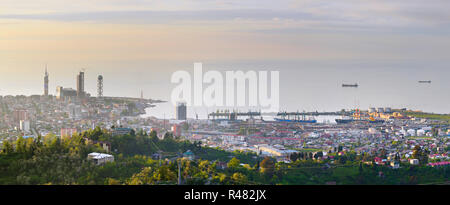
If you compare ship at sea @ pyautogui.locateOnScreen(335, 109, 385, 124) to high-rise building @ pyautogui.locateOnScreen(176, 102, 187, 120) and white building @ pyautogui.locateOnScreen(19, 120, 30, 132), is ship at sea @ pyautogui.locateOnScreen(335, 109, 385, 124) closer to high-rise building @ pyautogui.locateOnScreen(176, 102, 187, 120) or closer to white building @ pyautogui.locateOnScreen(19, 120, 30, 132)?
high-rise building @ pyautogui.locateOnScreen(176, 102, 187, 120)

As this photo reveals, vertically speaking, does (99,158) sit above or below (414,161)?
above

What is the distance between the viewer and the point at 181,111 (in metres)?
13.4

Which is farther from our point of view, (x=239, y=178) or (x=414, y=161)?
(x=414, y=161)

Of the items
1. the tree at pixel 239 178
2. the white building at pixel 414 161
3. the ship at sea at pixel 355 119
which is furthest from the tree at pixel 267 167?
the ship at sea at pixel 355 119

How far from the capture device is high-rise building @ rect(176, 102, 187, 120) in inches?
525

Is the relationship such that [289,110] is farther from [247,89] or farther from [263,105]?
[247,89]

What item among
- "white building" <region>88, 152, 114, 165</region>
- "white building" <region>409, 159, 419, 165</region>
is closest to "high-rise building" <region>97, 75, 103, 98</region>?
"white building" <region>88, 152, 114, 165</region>

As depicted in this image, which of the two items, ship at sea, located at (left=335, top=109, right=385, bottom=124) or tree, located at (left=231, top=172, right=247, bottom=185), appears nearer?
tree, located at (left=231, top=172, right=247, bottom=185)

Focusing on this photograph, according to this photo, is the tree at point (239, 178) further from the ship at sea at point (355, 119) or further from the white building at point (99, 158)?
the ship at sea at point (355, 119)

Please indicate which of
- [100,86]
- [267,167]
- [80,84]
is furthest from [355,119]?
[267,167]

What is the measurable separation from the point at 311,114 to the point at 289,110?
3.40 meters

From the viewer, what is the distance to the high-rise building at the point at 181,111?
13.3 meters

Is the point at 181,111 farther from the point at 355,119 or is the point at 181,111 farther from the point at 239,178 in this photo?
the point at 355,119
